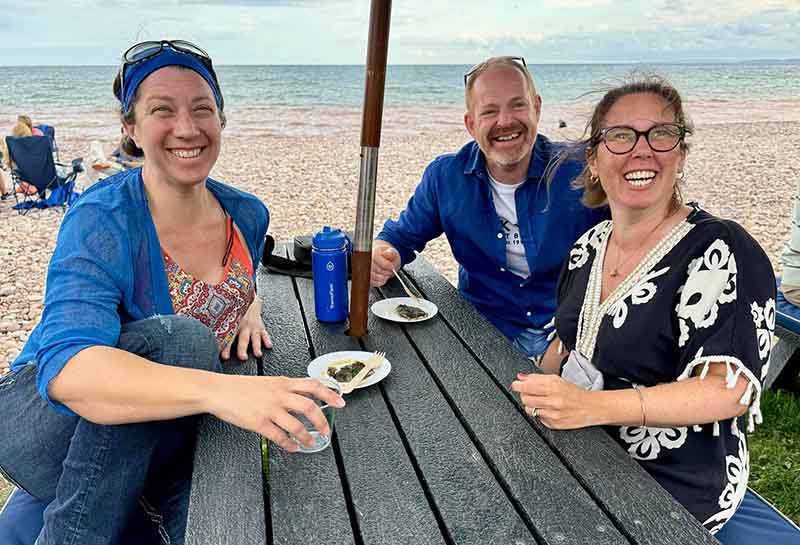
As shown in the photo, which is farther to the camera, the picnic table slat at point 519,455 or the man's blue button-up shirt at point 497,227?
the man's blue button-up shirt at point 497,227

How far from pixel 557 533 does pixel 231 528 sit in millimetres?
558

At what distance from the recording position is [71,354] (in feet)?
4.41

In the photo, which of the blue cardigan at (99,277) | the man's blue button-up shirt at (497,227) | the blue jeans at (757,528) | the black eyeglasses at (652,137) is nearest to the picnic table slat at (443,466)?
the blue cardigan at (99,277)

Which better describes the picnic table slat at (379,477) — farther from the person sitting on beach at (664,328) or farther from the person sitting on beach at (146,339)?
the person sitting on beach at (664,328)

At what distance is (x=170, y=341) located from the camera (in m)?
1.49

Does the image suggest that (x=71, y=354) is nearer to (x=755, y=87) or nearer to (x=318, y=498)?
(x=318, y=498)

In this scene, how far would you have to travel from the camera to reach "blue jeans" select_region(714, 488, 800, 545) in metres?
1.58

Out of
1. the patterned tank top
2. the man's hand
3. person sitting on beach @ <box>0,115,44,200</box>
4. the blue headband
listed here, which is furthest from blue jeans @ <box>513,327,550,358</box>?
person sitting on beach @ <box>0,115,44,200</box>

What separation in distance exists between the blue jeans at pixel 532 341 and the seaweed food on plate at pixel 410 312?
789mm

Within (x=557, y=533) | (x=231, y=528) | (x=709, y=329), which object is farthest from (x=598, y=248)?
(x=231, y=528)

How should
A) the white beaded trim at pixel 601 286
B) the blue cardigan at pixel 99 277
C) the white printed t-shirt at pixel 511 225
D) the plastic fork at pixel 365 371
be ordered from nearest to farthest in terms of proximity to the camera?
the blue cardigan at pixel 99 277, the plastic fork at pixel 365 371, the white beaded trim at pixel 601 286, the white printed t-shirt at pixel 511 225

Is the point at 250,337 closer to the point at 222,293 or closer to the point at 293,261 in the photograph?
the point at 222,293

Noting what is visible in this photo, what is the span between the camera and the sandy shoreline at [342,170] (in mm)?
7270

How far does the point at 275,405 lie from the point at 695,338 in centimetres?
99
